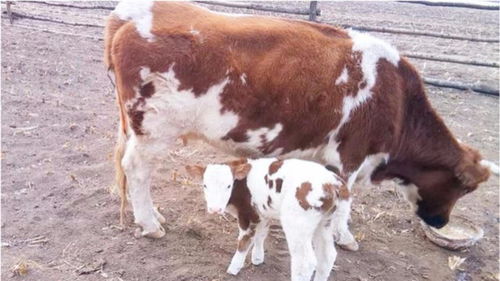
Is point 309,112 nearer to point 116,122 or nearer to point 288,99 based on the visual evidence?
point 288,99

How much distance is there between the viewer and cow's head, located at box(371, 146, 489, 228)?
14.6 ft

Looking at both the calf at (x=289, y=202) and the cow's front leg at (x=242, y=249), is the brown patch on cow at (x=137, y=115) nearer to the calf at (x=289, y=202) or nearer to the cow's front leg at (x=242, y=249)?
the calf at (x=289, y=202)

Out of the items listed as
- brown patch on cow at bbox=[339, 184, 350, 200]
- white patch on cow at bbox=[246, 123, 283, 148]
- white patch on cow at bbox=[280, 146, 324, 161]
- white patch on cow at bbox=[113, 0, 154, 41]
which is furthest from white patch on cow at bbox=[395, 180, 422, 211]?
white patch on cow at bbox=[113, 0, 154, 41]

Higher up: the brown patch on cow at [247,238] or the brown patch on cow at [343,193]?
the brown patch on cow at [343,193]

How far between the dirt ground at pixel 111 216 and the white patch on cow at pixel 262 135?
892mm

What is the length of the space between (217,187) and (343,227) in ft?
3.43

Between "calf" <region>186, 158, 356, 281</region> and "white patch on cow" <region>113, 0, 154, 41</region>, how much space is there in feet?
3.61

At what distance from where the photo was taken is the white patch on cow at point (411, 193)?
183 inches

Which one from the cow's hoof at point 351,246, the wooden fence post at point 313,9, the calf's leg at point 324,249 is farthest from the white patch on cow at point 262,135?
the wooden fence post at point 313,9

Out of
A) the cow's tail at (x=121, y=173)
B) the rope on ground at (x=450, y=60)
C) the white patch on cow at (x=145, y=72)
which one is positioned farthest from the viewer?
the rope on ground at (x=450, y=60)

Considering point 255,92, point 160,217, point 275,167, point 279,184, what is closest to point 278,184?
point 279,184

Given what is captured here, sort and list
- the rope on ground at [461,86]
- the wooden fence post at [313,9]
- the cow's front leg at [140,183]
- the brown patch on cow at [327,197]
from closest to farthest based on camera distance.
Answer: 1. the brown patch on cow at [327,197]
2. the cow's front leg at [140,183]
3. the wooden fence post at [313,9]
4. the rope on ground at [461,86]

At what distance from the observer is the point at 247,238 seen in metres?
3.63

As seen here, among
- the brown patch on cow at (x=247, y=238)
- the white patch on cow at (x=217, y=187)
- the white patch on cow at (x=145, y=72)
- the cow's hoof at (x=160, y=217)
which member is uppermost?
the white patch on cow at (x=145, y=72)
